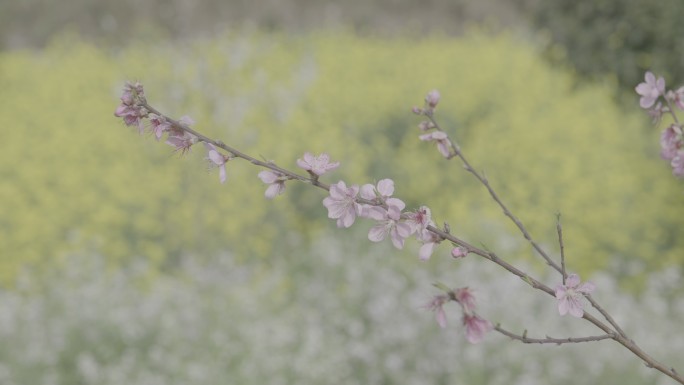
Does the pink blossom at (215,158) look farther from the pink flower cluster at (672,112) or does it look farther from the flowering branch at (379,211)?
the pink flower cluster at (672,112)

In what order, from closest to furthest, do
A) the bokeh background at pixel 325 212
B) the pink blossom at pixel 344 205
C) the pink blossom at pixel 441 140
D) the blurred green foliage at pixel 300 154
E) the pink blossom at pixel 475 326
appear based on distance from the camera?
the pink blossom at pixel 475 326, the pink blossom at pixel 344 205, the pink blossom at pixel 441 140, the bokeh background at pixel 325 212, the blurred green foliage at pixel 300 154

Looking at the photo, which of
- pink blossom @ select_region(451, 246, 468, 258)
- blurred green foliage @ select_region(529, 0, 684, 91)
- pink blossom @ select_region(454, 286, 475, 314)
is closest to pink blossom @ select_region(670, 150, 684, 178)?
pink blossom @ select_region(451, 246, 468, 258)

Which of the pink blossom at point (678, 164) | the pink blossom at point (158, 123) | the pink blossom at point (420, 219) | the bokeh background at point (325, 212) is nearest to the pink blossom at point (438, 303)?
the pink blossom at point (420, 219)

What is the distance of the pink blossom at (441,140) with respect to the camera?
152cm

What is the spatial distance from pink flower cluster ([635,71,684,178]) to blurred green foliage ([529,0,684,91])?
3035mm

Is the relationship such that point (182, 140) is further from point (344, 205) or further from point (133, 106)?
point (344, 205)

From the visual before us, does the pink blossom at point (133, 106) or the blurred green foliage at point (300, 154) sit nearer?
the pink blossom at point (133, 106)

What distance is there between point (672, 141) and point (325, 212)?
5.57 m

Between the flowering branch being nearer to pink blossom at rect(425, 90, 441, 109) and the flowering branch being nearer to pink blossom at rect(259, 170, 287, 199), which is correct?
pink blossom at rect(259, 170, 287, 199)

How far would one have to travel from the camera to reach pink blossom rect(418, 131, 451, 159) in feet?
4.98

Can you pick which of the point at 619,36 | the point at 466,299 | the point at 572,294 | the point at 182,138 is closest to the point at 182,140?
the point at 182,138

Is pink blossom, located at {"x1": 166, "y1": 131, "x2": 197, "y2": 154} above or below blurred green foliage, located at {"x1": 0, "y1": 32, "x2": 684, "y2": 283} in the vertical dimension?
below

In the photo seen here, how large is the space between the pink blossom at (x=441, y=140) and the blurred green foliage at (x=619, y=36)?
3.25 meters

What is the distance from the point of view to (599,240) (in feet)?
22.4
